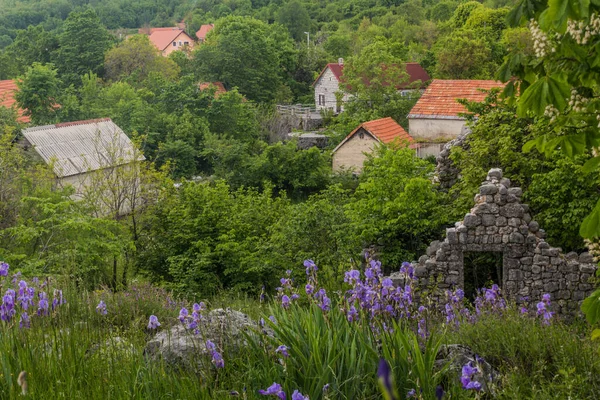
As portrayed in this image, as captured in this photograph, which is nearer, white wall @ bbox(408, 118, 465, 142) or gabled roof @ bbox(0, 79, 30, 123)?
white wall @ bbox(408, 118, 465, 142)

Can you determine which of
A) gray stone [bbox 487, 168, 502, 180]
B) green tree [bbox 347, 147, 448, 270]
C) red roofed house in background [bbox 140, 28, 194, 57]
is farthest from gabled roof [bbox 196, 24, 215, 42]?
gray stone [bbox 487, 168, 502, 180]

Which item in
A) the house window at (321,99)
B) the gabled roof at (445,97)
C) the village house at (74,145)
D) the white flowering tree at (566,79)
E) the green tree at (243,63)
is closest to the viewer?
the white flowering tree at (566,79)

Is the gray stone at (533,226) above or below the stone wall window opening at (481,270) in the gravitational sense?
above

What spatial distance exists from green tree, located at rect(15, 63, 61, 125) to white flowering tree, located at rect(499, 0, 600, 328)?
1611 inches

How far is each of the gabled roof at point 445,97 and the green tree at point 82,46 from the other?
1282 inches

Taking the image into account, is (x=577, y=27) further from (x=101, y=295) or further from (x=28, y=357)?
(x=101, y=295)

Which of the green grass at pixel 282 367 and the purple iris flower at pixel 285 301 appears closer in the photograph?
the green grass at pixel 282 367

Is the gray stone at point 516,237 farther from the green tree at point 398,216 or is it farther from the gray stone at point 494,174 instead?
the green tree at point 398,216

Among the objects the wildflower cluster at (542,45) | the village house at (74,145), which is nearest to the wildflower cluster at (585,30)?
the wildflower cluster at (542,45)

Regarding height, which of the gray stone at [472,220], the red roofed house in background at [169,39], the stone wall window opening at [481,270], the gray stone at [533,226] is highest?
the red roofed house in background at [169,39]

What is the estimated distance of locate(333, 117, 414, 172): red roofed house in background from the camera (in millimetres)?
32416

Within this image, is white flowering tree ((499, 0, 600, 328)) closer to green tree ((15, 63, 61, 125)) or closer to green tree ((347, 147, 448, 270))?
green tree ((347, 147, 448, 270))

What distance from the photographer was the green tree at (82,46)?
5900cm

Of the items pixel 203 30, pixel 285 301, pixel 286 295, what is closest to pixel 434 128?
pixel 286 295
